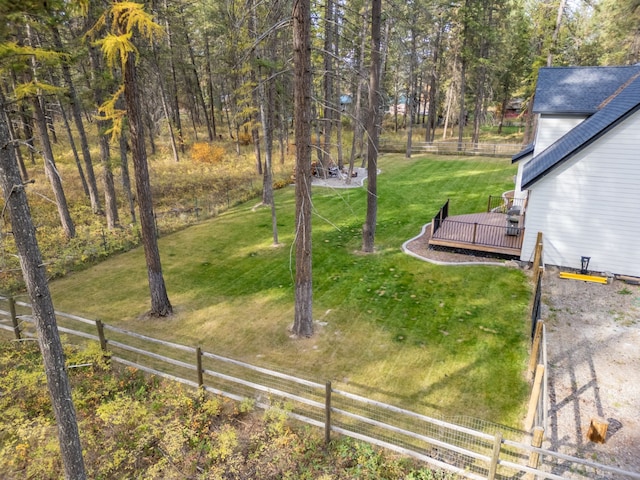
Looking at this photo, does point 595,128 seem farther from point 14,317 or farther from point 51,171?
point 51,171

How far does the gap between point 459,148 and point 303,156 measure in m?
33.8

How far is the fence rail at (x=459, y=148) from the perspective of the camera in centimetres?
3678

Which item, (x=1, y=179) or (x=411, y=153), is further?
(x=411, y=153)

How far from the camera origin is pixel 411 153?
38.8m

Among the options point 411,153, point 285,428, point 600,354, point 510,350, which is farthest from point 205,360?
point 411,153

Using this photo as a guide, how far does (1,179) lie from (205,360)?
20.8ft

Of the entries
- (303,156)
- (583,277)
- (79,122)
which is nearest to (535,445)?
(303,156)

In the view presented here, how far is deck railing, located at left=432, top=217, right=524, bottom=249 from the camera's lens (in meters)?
15.2

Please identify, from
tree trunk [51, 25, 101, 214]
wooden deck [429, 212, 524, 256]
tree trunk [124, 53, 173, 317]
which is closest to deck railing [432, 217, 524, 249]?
wooden deck [429, 212, 524, 256]

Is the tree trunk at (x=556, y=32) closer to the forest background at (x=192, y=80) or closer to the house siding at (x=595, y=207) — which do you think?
the forest background at (x=192, y=80)

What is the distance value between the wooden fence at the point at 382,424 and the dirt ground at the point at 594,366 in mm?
518

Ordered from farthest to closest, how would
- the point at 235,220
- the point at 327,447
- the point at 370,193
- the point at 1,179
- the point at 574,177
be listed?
the point at 235,220
the point at 370,193
the point at 574,177
the point at 327,447
the point at 1,179

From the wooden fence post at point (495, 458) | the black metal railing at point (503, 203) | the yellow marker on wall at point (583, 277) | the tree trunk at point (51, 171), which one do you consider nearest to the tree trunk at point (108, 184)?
the tree trunk at point (51, 171)

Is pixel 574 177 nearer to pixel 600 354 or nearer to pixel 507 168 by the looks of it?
pixel 600 354
